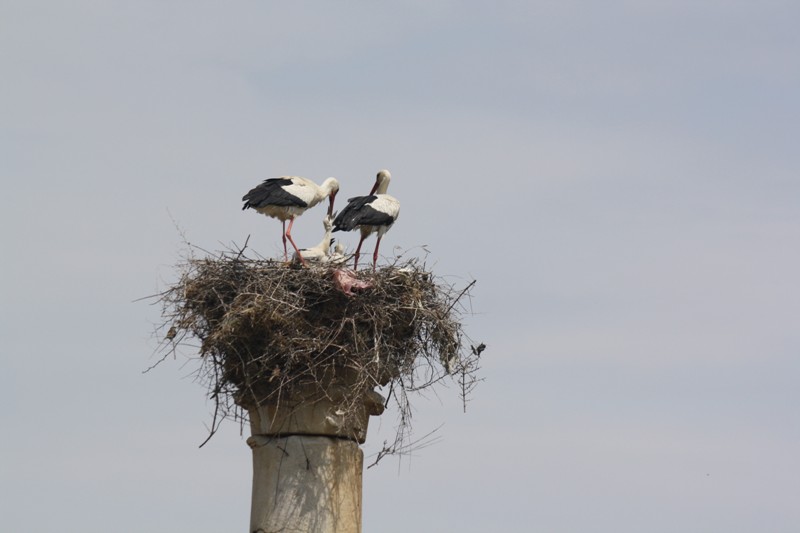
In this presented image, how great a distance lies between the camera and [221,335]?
11102 millimetres

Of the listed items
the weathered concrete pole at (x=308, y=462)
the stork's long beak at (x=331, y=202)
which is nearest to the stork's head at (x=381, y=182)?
the stork's long beak at (x=331, y=202)

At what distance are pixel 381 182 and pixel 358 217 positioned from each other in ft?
5.35

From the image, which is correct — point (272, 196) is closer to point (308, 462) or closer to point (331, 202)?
point (331, 202)

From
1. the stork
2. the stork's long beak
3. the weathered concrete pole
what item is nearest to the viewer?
the weathered concrete pole

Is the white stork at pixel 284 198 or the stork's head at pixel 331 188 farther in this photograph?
the stork's head at pixel 331 188

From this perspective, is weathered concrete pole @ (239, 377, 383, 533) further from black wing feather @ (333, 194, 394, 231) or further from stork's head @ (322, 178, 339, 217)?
stork's head @ (322, 178, 339, 217)

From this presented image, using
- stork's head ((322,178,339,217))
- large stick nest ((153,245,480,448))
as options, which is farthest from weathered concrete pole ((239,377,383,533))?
stork's head ((322,178,339,217))

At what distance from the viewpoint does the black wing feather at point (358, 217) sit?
45.8 feet

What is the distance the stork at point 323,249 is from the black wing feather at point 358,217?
9.7 inches

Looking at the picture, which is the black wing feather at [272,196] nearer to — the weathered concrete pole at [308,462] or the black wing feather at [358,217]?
the black wing feather at [358,217]

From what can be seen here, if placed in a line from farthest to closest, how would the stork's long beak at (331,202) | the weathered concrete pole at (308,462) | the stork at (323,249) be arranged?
the stork's long beak at (331,202)
the stork at (323,249)
the weathered concrete pole at (308,462)

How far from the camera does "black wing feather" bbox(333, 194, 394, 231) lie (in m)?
14.0

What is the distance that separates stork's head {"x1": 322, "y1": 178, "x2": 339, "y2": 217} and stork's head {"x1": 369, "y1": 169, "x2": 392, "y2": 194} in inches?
23.7

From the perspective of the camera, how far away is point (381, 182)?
1555cm
